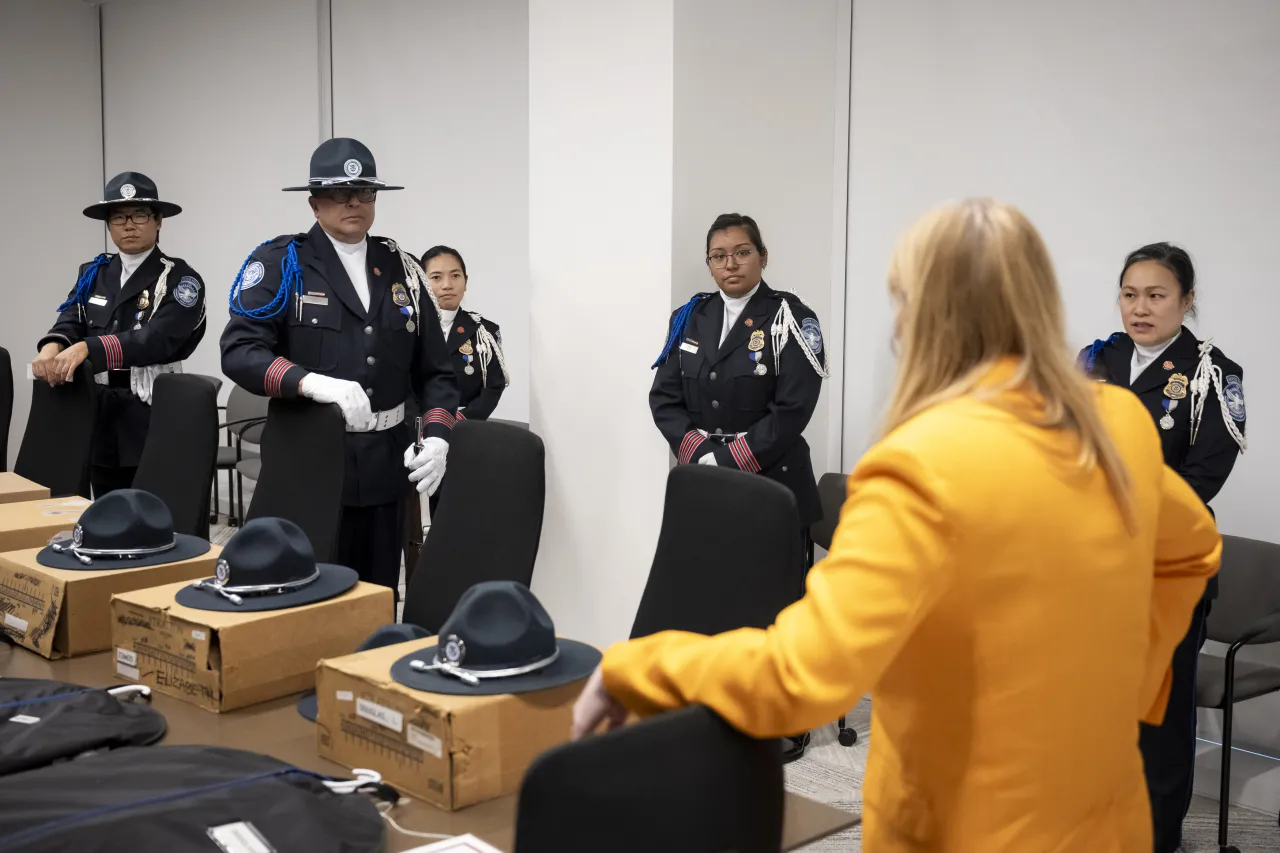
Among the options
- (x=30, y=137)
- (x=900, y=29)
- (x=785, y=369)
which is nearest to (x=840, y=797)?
(x=785, y=369)

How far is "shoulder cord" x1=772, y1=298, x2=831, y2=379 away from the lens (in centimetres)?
371

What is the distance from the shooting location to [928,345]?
1.20 metres

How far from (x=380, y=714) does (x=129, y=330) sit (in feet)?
10.6

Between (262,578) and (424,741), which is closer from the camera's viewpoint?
(424,741)

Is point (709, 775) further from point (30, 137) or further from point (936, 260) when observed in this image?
point (30, 137)

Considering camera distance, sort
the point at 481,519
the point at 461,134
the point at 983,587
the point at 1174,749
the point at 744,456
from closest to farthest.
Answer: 1. the point at 983,587
2. the point at 481,519
3. the point at 1174,749
4. the point at 744,456
5. the point at 461,134

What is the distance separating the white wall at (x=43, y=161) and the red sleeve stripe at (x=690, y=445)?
19.0 ft

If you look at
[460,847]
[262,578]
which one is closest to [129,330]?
[262,578]

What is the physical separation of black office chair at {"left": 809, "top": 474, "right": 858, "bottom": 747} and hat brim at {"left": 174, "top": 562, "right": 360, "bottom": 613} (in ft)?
6.46

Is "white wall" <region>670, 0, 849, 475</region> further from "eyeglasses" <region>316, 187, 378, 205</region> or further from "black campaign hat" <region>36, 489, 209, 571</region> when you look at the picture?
"black campaign hat" <region>36, 489, 209, 571</region>

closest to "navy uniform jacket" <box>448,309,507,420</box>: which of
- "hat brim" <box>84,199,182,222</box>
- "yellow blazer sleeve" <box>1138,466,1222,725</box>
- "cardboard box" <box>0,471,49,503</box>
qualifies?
"hat brim" <box>84,199,182,222</box>

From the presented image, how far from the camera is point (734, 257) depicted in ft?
12.2

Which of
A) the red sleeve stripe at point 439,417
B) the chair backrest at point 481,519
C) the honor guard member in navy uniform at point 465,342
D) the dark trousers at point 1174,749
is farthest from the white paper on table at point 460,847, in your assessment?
the honor guard member in navy uniform at point 465,342

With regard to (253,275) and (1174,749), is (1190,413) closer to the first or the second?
(1174,749)
